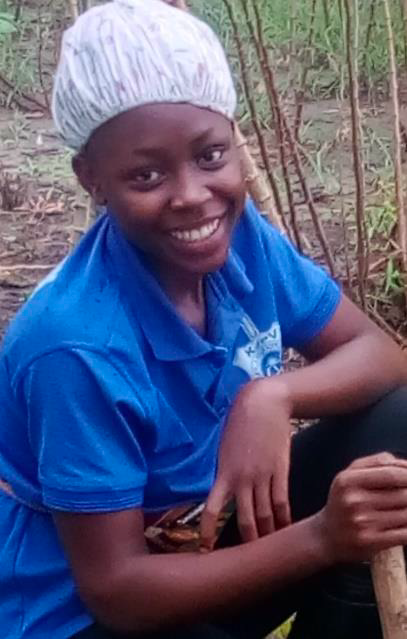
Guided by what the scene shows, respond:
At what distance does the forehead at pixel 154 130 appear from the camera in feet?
5.56

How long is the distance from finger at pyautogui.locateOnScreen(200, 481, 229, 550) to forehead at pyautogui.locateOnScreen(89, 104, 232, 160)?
410mm

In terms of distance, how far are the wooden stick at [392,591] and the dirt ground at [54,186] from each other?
195cm

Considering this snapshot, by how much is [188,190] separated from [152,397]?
9.6 inches

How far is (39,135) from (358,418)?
3098mm

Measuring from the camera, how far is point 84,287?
1763 mm

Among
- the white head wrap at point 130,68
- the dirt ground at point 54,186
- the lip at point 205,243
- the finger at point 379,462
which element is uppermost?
the white head wrap at point 130,68

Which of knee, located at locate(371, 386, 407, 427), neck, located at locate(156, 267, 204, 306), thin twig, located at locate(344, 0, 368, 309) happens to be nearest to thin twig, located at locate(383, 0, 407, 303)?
thin twig, located at locate(344, 0, 368, 309)

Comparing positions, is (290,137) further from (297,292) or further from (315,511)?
(315,511)

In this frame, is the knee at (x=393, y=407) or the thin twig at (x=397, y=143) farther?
the thin twig at (x=397, y=143)

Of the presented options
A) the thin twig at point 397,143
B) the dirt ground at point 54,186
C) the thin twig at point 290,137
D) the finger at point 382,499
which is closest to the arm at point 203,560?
the finger at point 382,499

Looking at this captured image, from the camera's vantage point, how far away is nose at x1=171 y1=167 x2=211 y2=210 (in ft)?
5.63

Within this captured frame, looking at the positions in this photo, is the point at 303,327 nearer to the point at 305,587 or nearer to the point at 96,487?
the point at 305,587

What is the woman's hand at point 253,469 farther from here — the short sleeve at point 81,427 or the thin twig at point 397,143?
the thin twig at point 397,143

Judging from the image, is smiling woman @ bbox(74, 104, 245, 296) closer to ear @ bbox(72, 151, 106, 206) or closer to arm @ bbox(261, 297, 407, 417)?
ear @ bbox(72, 151, 106, 206)
